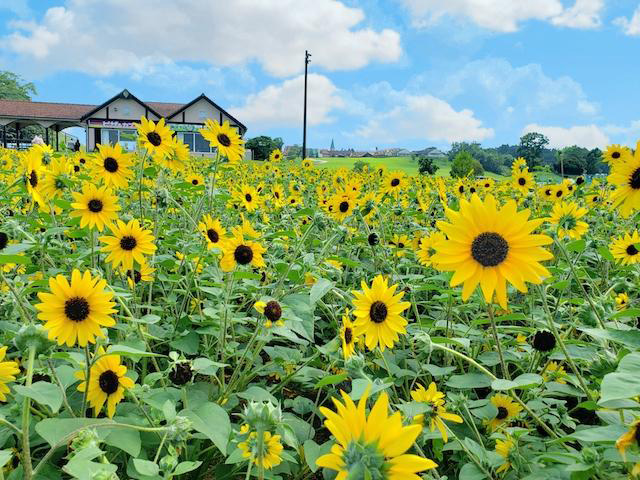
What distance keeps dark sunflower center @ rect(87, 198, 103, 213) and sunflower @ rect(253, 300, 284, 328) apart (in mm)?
1144

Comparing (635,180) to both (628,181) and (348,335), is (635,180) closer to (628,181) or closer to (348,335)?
(628,181)

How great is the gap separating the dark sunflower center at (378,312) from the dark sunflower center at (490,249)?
0.51 meters

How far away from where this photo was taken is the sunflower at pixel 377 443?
2.79ft

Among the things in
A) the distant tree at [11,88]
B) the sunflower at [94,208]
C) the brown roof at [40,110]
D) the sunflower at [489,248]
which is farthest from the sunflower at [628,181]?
the distant tree at [11,88]

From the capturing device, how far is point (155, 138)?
10.5 ft

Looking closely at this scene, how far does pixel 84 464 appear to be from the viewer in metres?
1.09

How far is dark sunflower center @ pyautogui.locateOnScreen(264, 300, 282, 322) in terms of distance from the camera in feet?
6.01

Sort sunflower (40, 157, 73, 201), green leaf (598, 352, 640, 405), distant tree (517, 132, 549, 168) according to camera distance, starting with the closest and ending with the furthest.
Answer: green leaf (598, 352, 640, 405), sunflower (40, 157, 73, 201), distant tree (517, 132, 549, 168)

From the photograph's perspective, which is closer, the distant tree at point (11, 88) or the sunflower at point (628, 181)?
the sunflower at point (628, 181)

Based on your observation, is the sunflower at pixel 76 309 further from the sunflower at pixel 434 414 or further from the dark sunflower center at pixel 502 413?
the dark sunflower center at pixel 502 413

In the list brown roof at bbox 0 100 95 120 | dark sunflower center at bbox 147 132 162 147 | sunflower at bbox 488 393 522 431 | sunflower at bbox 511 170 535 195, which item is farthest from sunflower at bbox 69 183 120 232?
brown roof at bbox 0 100 95 120

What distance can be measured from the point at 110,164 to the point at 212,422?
6.47 feet

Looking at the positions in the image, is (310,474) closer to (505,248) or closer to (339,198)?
(505,248)

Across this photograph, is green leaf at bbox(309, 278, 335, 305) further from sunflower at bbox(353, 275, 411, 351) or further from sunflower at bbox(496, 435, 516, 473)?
sunflower at bbox(496, 435, 516, 473)
